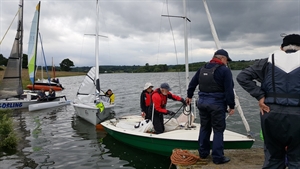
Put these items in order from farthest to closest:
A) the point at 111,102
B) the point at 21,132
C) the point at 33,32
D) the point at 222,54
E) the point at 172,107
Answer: the point at 33,32, the point at 172,107, the point at 111,102, the point at 21,132, the point at 222,54

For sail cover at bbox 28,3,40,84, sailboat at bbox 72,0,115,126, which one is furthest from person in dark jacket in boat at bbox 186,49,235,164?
sail cover at bbox 28,3,40,84

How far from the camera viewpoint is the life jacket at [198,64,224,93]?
14.7 ft

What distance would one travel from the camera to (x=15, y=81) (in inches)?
683

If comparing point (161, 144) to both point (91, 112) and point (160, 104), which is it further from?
point (91, 112)

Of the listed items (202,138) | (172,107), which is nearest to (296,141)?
(202,138)

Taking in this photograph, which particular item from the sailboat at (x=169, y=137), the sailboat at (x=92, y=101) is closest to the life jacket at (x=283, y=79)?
the sailboat at (x=169, y=137)

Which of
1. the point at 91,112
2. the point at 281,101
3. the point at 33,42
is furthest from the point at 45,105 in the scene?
the point at 281,101

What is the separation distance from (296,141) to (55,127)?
11257mm

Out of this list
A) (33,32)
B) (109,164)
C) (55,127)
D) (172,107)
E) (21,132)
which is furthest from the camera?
(33,32)

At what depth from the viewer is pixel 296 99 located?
291cm

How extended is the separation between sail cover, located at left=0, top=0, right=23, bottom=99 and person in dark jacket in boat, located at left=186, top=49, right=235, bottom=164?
16.1 m

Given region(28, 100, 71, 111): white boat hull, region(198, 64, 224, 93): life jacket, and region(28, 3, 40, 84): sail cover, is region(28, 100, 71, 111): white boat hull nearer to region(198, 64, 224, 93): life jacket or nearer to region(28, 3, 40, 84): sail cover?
region(28, 3, 40, 84): sail cover

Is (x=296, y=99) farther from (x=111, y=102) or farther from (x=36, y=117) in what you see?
(x=36, y=117)

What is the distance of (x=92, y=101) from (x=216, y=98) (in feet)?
31.1
